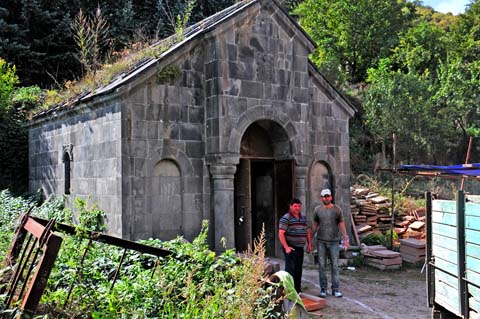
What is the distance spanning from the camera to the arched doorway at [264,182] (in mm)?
11336

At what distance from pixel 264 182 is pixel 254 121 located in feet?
7.77

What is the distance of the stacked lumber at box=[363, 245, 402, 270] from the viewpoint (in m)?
11.4

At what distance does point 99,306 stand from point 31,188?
37.5 ft

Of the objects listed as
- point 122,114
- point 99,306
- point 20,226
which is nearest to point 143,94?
point 122,114

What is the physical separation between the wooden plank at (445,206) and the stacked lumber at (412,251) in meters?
6.97

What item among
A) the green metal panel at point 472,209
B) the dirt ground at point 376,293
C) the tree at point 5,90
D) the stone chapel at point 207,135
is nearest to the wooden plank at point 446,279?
the green metal panel at point 472,209

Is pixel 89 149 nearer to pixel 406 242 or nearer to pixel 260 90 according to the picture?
pixel 260 90

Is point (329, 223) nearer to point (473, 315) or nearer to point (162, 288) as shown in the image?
point (473, 315)

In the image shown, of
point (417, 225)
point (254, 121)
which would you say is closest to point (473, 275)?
point (254, 121)

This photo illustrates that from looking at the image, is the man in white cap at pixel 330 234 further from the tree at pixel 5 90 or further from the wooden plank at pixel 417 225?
the tree at pixel 5 90

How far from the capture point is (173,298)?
168 inches

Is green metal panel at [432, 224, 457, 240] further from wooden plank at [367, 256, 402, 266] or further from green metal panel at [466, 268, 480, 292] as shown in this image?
wooden plank at [367, 256, 402, 266]

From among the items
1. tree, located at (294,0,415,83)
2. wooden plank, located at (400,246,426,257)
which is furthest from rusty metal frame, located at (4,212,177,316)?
tree, located at (294,0,415,83)

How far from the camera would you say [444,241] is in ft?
16.6
